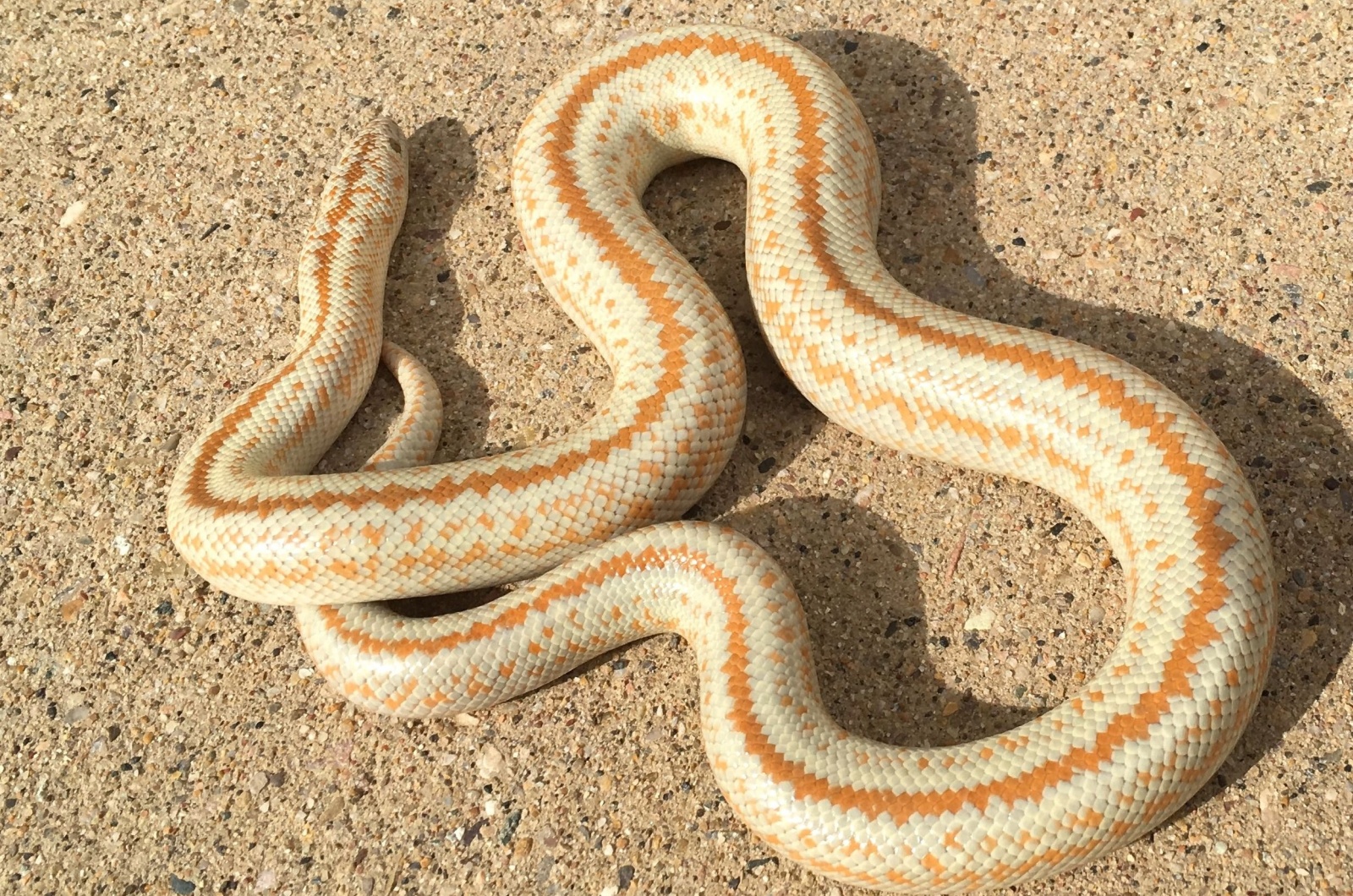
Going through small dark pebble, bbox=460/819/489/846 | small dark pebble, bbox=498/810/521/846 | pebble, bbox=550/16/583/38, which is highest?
pebble, bbox=550/16/583/38

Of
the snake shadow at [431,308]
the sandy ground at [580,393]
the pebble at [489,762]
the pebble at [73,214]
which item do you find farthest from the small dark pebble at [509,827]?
the pebble at [73,214]

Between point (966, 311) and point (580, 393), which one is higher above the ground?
point (966, 311)

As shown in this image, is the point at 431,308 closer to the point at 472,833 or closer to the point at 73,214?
the point at 73,214

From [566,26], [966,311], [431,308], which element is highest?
[566,26]

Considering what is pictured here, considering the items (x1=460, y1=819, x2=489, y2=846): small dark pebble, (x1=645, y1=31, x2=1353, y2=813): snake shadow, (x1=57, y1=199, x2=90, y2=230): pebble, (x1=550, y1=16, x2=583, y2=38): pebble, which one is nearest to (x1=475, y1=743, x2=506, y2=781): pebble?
(x1=460, y1=819, x2=489, y2=846): small dark pebble

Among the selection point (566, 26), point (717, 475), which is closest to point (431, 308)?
point (717, 475)

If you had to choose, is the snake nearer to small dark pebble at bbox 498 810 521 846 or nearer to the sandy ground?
the sandy ground

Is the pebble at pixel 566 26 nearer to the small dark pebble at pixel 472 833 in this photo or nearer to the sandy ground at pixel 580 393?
the sandy ground at pixel 580 393
